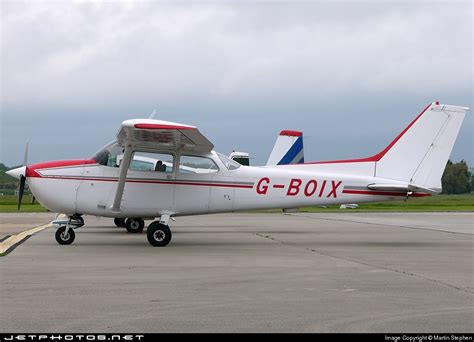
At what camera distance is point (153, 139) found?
585 inches

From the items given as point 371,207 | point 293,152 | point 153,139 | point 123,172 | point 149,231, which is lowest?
point 371,207

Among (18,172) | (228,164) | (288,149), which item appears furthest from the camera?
(288,149)

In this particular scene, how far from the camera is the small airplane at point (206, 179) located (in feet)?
50.3

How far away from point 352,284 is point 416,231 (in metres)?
12.9

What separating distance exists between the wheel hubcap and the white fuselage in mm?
596

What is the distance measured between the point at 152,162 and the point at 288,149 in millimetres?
17675

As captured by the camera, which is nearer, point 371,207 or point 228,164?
point 228,164

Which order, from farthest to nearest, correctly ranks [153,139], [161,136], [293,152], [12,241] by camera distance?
[293,152]
[12,241]
[153,139]
[161,136]

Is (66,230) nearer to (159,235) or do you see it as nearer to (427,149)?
(159,235)

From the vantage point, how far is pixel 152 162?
1566 cm

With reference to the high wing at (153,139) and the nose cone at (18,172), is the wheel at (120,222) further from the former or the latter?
the high wing at (153,139)

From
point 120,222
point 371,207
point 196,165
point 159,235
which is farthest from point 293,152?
point 371,207

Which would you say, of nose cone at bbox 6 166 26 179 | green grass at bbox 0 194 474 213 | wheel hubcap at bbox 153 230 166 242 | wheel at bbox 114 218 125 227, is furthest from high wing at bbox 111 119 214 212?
green grass at bbox 0 194 474 213

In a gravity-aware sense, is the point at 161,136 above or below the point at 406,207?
above
